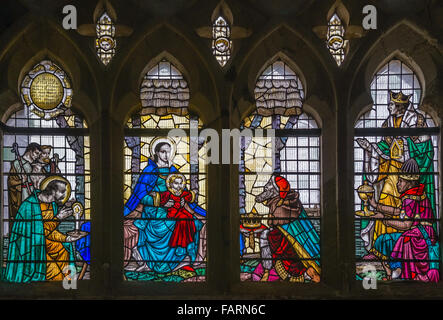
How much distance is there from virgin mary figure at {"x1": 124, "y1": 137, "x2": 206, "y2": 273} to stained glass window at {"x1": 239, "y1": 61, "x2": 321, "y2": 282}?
20.2 inches

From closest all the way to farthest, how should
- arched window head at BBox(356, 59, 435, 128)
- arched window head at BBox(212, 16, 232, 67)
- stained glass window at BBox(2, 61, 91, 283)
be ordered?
stained glass window at BBox(2, 61, 91, 283), arched window head at BBox(212, 16, 232, 67), arched window head at BBox(356, 59, 435, 128)

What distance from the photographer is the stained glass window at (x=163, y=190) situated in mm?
8148

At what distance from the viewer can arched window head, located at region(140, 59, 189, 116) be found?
826cm

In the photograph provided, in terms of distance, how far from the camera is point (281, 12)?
8.17 m

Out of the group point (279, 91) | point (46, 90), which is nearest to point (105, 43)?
point (46, 90)

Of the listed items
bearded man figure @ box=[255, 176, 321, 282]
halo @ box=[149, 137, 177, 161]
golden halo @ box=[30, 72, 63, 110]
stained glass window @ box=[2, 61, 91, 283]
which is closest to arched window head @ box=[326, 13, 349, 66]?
→ bearded man figure @ box=[255, 176, 321, 282]

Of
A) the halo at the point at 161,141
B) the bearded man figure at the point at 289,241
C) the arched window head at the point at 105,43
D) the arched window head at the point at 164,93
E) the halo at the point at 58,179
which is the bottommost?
the bearded man figure at the point at 289,241

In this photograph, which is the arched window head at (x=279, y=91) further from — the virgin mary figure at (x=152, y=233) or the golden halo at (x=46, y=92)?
the golden halo at (x=46, y=92)

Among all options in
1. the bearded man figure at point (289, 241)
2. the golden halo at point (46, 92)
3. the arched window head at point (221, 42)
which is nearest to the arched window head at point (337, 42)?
the arched window head at point (221, 42)

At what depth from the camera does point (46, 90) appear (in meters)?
8.27

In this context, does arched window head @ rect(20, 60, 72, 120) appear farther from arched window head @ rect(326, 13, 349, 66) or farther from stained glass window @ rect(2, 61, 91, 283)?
arched window head @ rect(326, 13, 349, 66)

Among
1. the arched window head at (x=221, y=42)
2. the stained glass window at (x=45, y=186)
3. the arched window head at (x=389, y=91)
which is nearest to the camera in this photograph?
the stained glass window at (x=45, y=186)

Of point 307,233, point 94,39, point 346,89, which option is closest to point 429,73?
point 346,89
